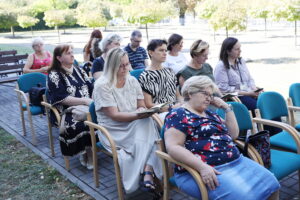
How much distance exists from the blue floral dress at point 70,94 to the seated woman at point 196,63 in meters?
1.32

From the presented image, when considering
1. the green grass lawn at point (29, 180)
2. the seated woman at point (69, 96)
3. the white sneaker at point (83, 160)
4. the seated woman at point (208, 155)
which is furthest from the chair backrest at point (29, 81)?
the seated woman at point (208, 155)

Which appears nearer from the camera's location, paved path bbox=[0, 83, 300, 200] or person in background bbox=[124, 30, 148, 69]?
paved path bbox=[0, 83, 300, 200]

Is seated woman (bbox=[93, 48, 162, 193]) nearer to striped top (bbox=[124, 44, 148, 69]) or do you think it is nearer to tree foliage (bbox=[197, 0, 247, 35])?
striped top (bbox=[124, 44, 148, 69])

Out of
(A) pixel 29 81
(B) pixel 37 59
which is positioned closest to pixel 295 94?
(A) pixel 29 81

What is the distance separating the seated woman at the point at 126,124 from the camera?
10.7 ft

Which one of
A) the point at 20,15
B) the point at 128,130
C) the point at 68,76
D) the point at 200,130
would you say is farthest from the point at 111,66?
the point at 20,15

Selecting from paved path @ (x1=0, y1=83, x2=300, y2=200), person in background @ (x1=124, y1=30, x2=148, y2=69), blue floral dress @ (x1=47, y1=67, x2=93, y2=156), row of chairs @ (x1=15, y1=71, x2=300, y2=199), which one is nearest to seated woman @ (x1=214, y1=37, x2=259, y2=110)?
row of chairs @ (x1=15, y1=71, x2=300, y2=199)

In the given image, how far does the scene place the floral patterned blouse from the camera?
2.50 m

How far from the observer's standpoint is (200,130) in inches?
99.7

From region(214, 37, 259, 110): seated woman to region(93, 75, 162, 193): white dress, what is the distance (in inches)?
56.6

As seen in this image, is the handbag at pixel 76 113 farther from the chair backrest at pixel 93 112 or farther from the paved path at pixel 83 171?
the paved path at pixel 83 171

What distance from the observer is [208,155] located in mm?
2490

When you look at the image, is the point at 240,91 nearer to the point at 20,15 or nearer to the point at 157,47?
the point at 157,47

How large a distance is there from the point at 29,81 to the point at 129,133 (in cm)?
292
